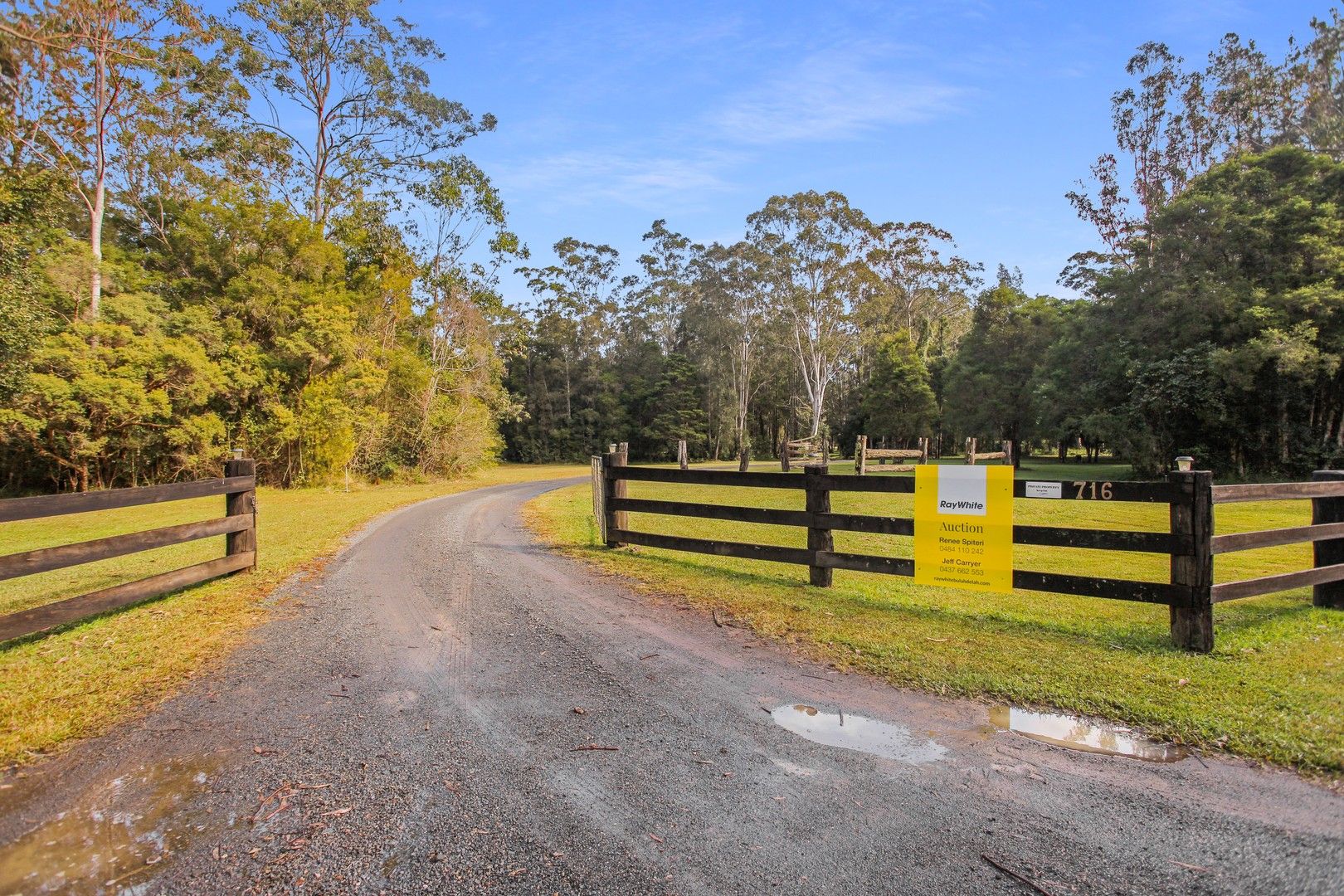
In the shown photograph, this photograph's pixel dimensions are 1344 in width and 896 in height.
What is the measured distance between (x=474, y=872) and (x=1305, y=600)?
315 inches

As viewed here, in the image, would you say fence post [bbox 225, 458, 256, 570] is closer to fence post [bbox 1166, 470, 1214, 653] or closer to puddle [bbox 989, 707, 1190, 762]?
puddle [bbox 989, 707, 1190, 762]

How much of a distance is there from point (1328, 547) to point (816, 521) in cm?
446

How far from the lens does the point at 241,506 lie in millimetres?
7492

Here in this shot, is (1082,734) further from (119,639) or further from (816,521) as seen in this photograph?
(119,639)

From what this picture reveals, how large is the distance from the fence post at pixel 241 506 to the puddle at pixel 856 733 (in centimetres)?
656

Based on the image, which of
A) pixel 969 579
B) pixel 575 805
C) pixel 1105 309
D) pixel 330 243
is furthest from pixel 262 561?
pixel 1105 309

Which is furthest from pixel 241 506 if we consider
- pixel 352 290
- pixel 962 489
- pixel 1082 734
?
pixel 352 290

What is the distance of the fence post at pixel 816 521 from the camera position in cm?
679

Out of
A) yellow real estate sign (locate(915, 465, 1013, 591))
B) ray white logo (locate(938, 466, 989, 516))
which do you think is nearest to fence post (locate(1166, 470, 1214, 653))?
yellow real estate sign (locate(915, 465, 1013, 591))

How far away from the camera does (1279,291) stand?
2239cm

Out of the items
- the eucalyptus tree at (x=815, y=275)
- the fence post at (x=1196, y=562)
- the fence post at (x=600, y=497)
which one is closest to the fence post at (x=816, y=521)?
the fence post at (x=1196, y=562)

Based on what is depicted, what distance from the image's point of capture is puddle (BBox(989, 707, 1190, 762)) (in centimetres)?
337

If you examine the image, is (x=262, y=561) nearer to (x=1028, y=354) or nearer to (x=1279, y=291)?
(x=1279, y=291)

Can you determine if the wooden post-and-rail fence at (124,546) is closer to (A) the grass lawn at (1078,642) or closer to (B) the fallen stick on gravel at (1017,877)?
(A) the grass lawn at (1078,642)
